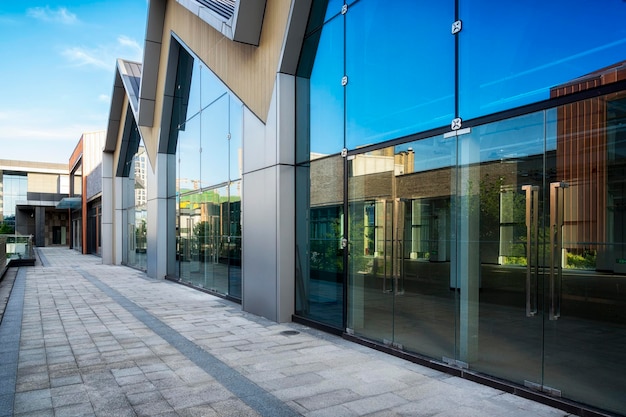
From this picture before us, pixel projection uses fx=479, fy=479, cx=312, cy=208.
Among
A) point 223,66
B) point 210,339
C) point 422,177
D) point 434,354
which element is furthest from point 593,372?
point 223,66

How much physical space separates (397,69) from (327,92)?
182 centimetres

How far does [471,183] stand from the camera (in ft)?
20.7

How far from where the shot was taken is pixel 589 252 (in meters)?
5.35

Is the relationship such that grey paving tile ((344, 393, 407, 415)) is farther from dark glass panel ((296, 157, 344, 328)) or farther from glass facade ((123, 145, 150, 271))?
glass facade ((123, 145, 150, 271))

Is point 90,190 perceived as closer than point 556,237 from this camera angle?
No

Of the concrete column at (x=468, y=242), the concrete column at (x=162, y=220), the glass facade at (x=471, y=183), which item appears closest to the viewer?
the glass facade at (x=471, y=183)

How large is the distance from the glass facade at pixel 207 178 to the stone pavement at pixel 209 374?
3389 mm

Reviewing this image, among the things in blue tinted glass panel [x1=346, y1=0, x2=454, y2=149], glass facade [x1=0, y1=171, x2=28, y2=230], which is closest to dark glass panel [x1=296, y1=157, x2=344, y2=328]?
blue tinted glass panel [x1=346, y1=0, x2=454, y2=149]

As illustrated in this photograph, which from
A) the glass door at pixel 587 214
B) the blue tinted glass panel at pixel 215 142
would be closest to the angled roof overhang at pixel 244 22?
the blue tinted glass panel at pixel 215 142

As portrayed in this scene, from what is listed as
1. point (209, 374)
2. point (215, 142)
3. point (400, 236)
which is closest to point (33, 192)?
point (215, 142)

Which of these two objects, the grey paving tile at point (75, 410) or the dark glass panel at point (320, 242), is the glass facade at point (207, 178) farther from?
the grey paving tile at point (75, 410)

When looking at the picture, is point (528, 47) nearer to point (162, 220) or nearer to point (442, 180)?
point (442, 180)

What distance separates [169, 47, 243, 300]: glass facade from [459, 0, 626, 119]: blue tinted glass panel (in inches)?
279

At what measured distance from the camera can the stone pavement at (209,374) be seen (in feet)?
16.0
